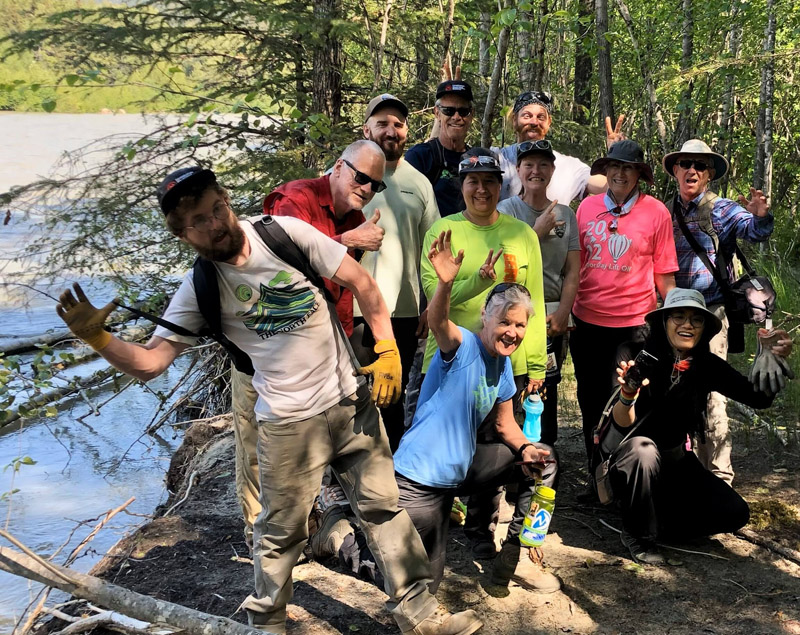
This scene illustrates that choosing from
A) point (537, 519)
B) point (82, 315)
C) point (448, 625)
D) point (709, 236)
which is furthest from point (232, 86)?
point (448, 625)

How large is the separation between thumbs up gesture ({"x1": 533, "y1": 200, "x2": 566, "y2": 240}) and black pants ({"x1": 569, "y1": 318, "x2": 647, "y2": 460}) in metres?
0.64

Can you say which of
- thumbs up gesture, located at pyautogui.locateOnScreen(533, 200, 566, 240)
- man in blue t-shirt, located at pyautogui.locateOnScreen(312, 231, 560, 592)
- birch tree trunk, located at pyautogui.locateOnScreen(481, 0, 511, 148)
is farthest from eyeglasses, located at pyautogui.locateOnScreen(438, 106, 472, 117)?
man in blue t-shirt, located at pyautogui.locateOnScreen(312, 231, 560, 592)

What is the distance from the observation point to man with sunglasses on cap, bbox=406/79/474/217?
14.9 ft

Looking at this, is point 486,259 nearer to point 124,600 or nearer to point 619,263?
point 619,263

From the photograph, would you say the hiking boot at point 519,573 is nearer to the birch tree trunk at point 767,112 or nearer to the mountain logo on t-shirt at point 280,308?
the mountain logo on t-shirt at point 280,308

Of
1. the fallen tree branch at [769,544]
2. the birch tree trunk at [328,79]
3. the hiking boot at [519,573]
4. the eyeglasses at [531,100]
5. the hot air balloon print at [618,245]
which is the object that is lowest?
the fallen tree branch at [769,544]

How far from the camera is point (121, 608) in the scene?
9.47 feet

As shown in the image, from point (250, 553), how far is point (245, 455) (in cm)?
85

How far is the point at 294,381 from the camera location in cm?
285

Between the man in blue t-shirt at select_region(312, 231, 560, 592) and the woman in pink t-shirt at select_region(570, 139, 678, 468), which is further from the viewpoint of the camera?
the woman in pink t-shirt at select_region(570, 139, 678, 468)

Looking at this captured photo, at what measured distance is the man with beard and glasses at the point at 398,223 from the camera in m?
4.11

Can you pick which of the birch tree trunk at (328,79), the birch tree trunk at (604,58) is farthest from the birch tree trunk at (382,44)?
the birch tree trunk at (604,58)

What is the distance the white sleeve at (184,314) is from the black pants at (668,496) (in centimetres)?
Result: 243

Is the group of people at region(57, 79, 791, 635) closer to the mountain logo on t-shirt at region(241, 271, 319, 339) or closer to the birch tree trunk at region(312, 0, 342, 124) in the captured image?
the mountain logo on t-shirt at region(241, 271, 319, 339)
